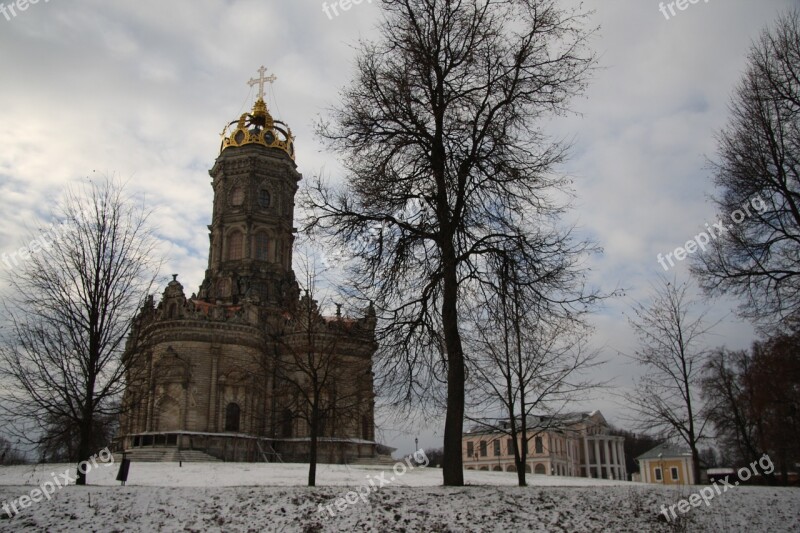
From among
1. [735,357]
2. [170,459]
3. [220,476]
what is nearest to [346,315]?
[220,476]

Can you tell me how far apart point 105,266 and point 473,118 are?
11349 mm

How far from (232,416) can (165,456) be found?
583 centimetres

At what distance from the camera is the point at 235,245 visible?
178 ft

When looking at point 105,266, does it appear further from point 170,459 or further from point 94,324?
point 170,459

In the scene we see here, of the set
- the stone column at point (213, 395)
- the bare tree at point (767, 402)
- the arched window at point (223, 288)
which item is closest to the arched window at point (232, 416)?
the stone column at point (213, 395)

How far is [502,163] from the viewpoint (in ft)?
53.7

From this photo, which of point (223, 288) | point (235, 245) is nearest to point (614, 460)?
point (235, 245)

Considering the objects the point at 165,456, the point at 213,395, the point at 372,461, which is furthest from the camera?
the point at 372,461

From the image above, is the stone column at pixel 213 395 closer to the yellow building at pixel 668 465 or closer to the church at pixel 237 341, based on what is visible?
the church at pixel 237 341

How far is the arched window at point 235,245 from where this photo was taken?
53875mm

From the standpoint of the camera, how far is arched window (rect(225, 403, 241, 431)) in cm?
4468

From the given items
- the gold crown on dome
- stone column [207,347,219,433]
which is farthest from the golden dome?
stone column [207,347,219,433]

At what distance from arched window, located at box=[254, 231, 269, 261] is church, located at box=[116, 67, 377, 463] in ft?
0.26

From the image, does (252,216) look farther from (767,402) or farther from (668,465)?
(668,465)
